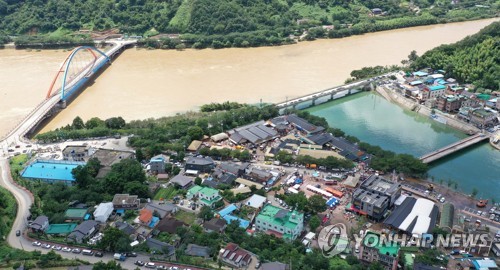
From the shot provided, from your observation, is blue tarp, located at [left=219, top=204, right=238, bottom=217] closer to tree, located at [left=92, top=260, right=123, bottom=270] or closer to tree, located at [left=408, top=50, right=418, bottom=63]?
tree, located at [left=92, top=260, right=123, bottom=270]

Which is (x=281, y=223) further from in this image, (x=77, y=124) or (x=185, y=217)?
(x=77, y=124)

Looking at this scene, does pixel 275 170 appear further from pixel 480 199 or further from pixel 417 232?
pixel 480 199

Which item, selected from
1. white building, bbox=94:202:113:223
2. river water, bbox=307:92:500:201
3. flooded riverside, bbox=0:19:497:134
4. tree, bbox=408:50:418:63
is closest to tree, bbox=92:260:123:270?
white building, bbox=94:202:113:223

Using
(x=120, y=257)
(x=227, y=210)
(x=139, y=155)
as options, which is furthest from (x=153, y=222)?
(x=139, y=155)

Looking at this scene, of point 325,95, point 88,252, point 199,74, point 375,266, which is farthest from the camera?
point 199,74

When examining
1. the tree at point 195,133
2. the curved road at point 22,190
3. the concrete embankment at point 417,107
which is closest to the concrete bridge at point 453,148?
the concrete embankment at point 417,107

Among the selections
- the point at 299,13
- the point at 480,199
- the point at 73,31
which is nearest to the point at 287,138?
the point at 480,199
